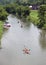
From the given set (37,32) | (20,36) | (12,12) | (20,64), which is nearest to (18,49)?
(20,64)

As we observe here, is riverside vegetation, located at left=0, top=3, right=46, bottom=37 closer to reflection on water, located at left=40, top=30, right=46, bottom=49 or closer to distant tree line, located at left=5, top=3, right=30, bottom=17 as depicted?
distant tree line, located at left=5, top=3, right=30, bottom=17

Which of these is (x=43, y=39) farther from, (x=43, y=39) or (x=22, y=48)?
(x=22, y=48)


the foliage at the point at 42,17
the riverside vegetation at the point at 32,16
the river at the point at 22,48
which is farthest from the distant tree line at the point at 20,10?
the river at the point at 22,48

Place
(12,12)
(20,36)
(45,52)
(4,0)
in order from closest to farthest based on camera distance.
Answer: (45,52), (20,36), (12,12), (4,0)

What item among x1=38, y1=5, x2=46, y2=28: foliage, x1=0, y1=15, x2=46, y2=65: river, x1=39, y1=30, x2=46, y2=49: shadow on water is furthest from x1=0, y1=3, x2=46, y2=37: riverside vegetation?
x1=0, y1=15, x2=46, y2=65: river

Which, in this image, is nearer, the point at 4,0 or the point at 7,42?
the point at 7,42

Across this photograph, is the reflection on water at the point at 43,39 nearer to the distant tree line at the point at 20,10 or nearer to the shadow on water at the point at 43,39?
the shadow on water at the point at 43,39

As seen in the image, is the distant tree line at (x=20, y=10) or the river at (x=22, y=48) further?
the distant tree line at (x=20, y=10)

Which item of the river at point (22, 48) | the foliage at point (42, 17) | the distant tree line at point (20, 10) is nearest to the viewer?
the river at point (22, 48)

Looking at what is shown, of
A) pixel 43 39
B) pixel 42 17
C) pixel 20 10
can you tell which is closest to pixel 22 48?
pixel 43 39

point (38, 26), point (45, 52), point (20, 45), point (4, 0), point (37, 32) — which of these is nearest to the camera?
point (45, 52)

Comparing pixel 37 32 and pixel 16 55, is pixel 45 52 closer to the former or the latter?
pixel 16 55
